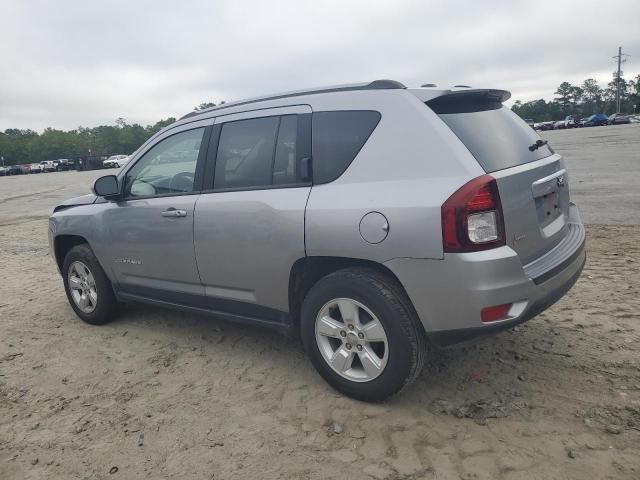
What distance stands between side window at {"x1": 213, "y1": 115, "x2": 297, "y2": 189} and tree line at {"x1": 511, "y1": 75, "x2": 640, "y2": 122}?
9767 centimetres

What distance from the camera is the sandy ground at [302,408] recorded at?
2.66 m

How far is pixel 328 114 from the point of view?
331cm

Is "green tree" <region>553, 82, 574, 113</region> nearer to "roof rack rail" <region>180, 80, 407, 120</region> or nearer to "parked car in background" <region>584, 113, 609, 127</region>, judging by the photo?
"parked car in background" <region>584, 113, 609, 127</region>

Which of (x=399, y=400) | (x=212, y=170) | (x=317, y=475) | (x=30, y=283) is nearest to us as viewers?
(x=317, y=475)

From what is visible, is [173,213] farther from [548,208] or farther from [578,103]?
[578,103]

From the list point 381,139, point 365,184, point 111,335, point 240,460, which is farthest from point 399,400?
point 111,335

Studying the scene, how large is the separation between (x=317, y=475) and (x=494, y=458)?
34.3 inches

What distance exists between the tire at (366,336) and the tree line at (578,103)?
3868 inches

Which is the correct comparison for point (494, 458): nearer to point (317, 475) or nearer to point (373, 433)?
point (373, 433)

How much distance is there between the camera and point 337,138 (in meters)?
3.24

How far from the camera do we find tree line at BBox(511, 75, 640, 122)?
9869 cm

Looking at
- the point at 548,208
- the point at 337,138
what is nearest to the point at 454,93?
the point at 337,138

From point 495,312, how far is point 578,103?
126 meters

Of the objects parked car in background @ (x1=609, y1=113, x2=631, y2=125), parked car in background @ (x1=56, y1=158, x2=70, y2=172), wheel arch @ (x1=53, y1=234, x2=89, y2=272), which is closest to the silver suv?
wheel arch @ (x1=53, y1=234, x2=89, y2=272)
